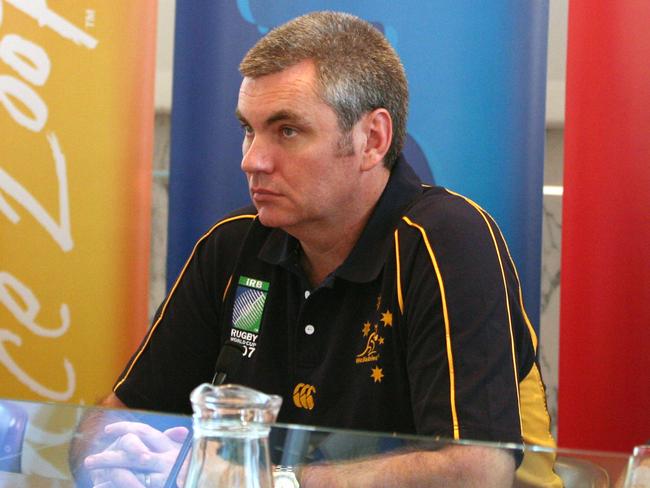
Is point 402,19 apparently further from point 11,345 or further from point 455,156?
point 11,345

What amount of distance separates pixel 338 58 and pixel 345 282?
0.36 m

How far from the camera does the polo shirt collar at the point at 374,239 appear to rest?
165 cm

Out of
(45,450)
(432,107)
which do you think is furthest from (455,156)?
(45,450)

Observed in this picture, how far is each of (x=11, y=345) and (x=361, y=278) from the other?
1.09m

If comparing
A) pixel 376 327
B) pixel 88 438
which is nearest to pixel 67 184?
pixel 376 327

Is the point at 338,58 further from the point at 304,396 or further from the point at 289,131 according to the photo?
the point at 304,396

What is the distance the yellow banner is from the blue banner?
300 millimetres

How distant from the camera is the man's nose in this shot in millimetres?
1694

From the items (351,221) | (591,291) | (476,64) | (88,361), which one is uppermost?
(476,64)

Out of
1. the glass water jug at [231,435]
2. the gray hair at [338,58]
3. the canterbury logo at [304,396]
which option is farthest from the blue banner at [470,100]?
the glass water jug at [231,435]

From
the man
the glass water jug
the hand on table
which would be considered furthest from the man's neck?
the glass water jug

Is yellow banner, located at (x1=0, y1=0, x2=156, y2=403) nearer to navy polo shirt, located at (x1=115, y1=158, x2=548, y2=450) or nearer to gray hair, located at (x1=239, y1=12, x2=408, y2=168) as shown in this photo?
navy polo shirt, located at (x1=115, y1=158, x2=548, y2=450)

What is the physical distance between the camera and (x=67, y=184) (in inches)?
93.3

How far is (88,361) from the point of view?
2398 millimetres
